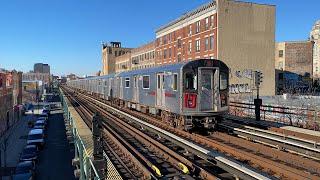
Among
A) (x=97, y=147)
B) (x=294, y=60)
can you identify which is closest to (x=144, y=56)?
(x=294, y=60)

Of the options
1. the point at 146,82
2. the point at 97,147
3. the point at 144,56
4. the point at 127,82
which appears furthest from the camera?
the point at 144,56

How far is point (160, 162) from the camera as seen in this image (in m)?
10.9

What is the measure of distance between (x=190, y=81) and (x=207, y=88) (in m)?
0.79

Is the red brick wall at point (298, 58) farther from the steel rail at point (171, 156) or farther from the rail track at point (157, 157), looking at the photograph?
the steel rail at point (171, 156)

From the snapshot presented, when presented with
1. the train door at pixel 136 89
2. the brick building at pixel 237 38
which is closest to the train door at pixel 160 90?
the train door at pixel 136 89

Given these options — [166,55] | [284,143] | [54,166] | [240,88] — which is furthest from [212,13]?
[284,143]

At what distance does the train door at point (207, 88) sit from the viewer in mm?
14891

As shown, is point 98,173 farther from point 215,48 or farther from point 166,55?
point 166,55

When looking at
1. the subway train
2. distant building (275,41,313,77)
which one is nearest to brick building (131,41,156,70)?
distant building (275,41,313,77)

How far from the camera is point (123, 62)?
96.5 metres

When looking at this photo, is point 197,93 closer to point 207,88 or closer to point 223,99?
point 207,88

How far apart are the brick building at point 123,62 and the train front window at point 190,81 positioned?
73694 millimetres

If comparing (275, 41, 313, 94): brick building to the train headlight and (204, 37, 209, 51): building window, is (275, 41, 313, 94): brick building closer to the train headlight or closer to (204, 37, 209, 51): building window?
(204, 37, 209, 51): building window

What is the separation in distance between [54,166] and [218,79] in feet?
60.6
